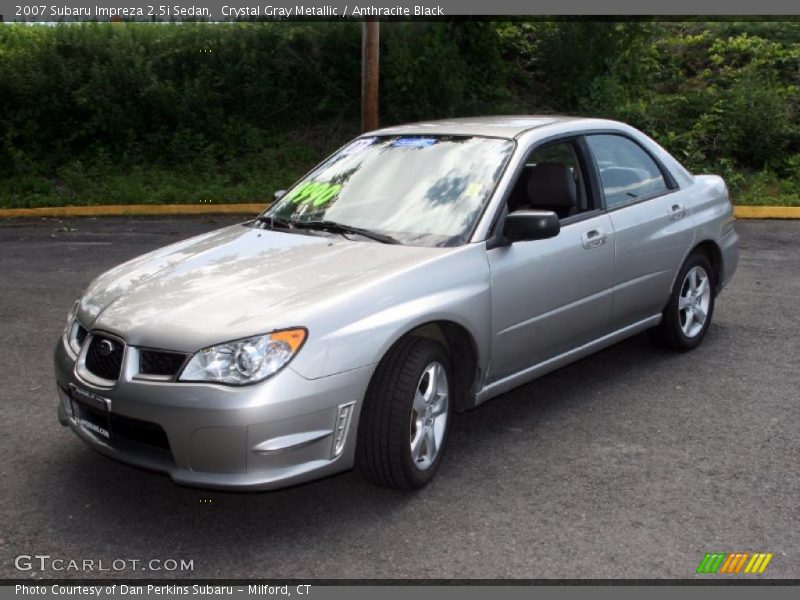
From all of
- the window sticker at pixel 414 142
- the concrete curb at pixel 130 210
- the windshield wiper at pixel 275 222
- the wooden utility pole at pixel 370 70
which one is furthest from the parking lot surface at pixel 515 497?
the wooden utility pole at pixel 370 70

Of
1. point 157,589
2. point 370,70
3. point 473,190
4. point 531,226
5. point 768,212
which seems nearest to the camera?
point 157,589

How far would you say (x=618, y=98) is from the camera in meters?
16.0

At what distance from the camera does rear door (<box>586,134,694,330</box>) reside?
564 centimetres

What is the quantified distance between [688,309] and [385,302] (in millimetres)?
3091

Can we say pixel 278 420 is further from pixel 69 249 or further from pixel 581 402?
pixel 69 249

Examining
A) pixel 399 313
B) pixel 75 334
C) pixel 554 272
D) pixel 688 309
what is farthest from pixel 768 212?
pixel 75 334

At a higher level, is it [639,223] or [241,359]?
[639,223]

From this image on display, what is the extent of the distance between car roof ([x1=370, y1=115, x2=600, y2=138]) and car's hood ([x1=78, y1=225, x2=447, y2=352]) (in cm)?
108

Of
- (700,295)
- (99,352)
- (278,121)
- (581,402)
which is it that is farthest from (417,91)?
(99,352)

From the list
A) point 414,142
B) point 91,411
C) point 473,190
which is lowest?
point 91,411

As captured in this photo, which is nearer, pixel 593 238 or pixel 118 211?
pixel 593 238

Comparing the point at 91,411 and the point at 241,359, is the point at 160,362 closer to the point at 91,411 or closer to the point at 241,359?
the point at 241,359

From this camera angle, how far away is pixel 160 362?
3.90 meters

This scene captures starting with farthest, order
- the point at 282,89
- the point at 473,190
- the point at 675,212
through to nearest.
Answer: the point at 282,89, the point at 675,212, the point at 473,190
